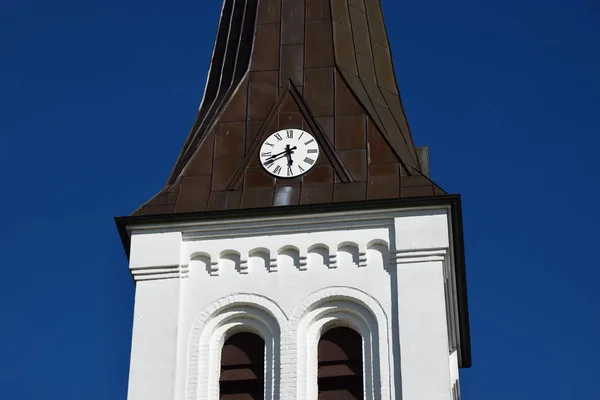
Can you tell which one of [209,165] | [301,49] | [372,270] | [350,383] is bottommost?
[350,383]

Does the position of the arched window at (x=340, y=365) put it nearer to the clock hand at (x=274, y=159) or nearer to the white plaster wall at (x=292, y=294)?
the white plaster wall at (x=292, y=294)

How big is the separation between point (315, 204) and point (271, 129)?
6.87ft

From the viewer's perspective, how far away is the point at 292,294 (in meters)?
31.5

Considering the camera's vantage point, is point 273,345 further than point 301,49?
No

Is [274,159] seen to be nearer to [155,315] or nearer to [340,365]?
[155,315]

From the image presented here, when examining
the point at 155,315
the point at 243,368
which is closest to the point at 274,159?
the point at 155,315

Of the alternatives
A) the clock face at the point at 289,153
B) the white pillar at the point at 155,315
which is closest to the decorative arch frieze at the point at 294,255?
the white pillar at the point at 155,315

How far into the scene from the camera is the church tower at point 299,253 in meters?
30.7

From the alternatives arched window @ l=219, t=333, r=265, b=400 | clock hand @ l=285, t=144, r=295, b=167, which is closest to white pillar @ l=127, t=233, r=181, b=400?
arched window @ l=219, t=333, r=265, b=400

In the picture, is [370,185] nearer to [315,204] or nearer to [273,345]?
[315,204]

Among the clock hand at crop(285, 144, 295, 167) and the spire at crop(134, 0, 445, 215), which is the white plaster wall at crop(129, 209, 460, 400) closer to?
the spire at crop(134, 0, 445, 215)

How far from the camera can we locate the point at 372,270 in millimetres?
31562

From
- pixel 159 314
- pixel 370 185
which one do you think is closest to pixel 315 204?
pixel 370 185

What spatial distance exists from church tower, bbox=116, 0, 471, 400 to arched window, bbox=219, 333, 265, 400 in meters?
0.02
